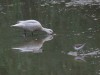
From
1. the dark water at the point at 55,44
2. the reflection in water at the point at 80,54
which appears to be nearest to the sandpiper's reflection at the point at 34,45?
the dark water at the point at 55,44

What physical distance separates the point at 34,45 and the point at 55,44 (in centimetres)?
57

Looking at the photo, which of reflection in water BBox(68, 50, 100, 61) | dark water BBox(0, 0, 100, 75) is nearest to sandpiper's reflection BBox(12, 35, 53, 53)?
dark water BBox(0, 0, 100, 75)

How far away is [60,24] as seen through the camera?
13.4 metres

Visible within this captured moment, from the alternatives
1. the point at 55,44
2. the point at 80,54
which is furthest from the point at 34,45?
the point at 80,54

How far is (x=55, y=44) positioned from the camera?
429 inches

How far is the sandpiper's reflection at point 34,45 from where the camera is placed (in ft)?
34.5

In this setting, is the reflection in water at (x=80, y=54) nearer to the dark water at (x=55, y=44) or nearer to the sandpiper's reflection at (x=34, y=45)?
the dark water at (x=55, y=44)

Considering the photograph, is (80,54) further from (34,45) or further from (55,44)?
(34,45)

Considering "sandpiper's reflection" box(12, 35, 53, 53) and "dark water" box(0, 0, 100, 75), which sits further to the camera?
"sandpiper's reflection" box(12, 35, 53, 53)

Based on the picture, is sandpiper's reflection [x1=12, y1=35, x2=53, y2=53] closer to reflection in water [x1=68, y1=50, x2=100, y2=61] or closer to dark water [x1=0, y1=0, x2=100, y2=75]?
dark water [x1=0, y1=0, x2=100, y2=75]

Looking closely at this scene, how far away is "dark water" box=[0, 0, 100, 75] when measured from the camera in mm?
8859

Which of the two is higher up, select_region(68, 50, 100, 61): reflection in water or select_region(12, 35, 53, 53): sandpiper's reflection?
select_region(68, 50, 100, 61): reflection in water

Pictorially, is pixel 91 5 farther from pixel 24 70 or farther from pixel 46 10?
pixel 24 70

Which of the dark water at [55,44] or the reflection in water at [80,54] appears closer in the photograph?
the dark water at [55,44]
